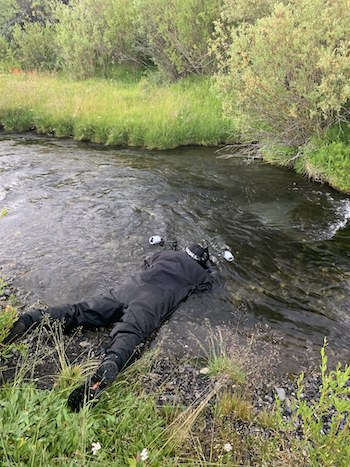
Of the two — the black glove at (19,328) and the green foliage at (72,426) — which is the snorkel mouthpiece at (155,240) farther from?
the green foliage at (72,426)

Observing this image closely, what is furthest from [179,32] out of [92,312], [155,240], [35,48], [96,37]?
[92,312]

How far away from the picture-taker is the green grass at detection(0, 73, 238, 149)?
12438 mm

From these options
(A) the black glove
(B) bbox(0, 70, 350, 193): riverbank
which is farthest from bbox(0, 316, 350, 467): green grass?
(B) bbox(0, 70, 350, 193): riverbank

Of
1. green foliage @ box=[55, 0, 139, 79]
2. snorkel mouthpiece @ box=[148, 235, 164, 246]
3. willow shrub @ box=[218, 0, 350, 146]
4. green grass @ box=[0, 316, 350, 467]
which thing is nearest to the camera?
green grass @ box=[0, 316, 350, 467]

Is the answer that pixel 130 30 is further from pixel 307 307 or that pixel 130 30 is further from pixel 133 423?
pixel 133 423

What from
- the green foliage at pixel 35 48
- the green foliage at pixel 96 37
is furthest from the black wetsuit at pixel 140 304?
the green foliage at pixel 35 48

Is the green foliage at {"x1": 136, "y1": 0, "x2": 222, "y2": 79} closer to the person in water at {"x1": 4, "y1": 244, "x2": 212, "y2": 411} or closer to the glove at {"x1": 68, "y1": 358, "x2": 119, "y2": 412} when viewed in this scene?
the person in water at {"x1": 4, "y1": 244, "x2": 212, "y2": 411}

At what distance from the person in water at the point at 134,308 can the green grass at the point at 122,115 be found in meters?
7.38

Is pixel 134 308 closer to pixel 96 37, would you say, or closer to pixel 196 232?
pixel 196 232

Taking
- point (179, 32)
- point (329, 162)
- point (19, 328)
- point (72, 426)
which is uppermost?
point (179, 32)

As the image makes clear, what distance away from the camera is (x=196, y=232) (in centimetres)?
758

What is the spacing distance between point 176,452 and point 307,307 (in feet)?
10.7

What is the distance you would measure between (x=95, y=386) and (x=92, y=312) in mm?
1605

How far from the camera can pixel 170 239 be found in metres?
7.35
